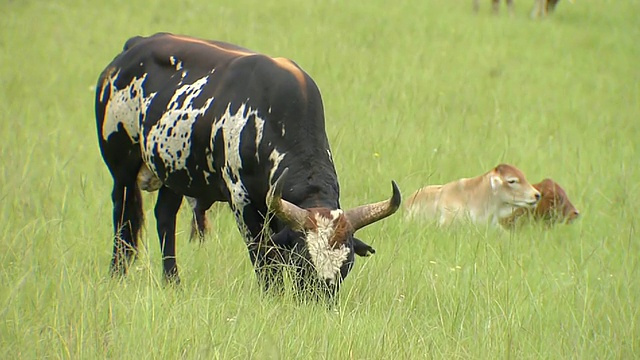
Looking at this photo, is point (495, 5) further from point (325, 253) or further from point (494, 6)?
point (325, 253)

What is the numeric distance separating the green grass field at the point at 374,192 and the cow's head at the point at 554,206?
0.15 meters

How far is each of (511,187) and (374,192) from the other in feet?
3.56

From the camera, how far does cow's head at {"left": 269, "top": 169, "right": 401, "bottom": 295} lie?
5.03 metres

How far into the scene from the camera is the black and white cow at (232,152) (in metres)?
5.15

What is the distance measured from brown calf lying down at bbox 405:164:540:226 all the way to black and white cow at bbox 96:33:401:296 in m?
1.95

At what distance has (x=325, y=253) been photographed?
503 cm

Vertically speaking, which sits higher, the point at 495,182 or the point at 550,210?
the point at 495,182

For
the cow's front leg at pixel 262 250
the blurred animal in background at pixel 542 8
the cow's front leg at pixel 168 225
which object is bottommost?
the blurred animal in background at pixel 542 8

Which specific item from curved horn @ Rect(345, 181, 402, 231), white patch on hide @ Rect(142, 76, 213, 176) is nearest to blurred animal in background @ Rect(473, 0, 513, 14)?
white patch on hide @ Rect(142, 76, 213, 176)

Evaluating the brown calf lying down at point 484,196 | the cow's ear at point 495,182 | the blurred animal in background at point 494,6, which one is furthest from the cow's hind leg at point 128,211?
the blurred animal in background at point 494,6

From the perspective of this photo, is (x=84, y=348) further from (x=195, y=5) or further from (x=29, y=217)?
(x=195, y=5)

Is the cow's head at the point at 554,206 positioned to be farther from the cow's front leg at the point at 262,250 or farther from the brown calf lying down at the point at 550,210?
the cow's front leg at the point at 262,250

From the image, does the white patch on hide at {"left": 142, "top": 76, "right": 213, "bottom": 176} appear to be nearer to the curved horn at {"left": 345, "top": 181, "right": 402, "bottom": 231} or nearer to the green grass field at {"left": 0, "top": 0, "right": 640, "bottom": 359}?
the green grass field at {"left": 0, "top": 0, "right": 640, "bottom": 359}

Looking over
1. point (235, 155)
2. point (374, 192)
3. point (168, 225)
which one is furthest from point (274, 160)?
point (374, 192)
